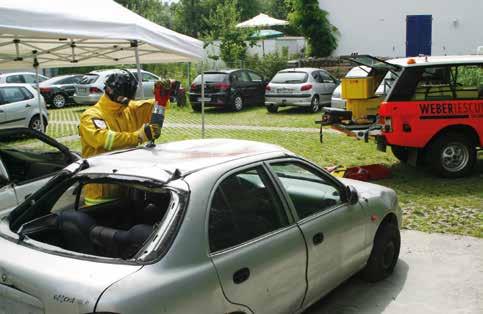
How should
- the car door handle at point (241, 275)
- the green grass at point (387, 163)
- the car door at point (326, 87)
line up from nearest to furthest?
1. the car door handle at point (241, 275)
2. the green grass at point (387, 163)
3. the car door at point (326, 87)

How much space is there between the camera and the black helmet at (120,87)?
5.05 meters

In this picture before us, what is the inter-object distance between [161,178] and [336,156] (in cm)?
816

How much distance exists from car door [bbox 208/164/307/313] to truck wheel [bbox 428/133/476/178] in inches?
218

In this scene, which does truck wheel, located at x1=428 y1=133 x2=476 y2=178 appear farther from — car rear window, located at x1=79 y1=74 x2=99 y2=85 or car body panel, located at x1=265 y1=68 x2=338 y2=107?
car rear window, located at x1=79 y1=74 x2=99 y2=85

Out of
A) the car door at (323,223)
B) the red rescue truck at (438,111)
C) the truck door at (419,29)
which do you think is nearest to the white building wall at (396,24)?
the truck door at (419,29)

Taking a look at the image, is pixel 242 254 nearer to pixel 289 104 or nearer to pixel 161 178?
pixel 161 178

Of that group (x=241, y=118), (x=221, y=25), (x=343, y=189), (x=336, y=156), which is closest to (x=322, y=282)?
(x=343, y=189)

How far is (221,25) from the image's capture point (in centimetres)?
2992

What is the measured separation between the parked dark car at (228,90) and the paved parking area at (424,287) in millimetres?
14122

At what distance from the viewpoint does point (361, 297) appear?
15.5 feet

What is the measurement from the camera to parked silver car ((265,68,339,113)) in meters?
18.6

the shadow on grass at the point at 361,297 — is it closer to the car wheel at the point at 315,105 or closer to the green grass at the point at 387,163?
the green grass at the point at 387,163

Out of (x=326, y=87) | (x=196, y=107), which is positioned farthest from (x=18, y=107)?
(x=326, y=87)

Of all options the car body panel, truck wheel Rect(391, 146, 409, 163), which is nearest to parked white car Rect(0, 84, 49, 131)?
the car body panel
